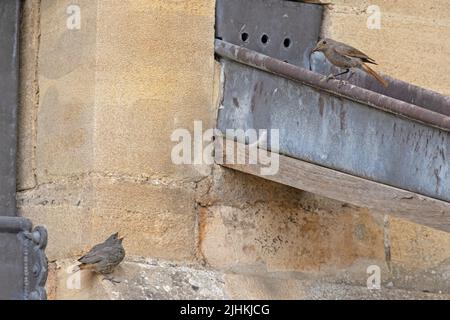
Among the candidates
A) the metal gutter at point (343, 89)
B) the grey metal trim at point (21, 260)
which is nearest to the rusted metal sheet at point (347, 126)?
the metal gutter at point (343, 89)

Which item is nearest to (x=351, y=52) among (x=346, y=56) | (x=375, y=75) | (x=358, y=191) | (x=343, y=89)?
(x=346, y=56)

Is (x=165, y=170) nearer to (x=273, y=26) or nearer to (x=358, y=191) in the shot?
(x=358, y=191)

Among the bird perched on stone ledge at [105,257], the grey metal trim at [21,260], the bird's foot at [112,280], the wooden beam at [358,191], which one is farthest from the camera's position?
the wooden beam at [358,191]

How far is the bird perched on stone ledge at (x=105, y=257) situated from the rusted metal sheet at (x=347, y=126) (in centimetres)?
95

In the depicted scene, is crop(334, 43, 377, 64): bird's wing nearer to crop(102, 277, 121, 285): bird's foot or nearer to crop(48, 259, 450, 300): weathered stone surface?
crop(48, 259, 450, 300): weathered stone surface

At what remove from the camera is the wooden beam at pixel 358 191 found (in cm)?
799

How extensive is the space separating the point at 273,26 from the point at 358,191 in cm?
129

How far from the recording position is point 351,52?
8641 millimetres

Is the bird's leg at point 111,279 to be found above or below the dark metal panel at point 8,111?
below

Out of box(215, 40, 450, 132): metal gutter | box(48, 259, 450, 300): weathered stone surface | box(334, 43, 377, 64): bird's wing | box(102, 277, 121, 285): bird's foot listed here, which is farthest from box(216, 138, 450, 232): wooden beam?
box(102, 277, 121, 285): bird's foot

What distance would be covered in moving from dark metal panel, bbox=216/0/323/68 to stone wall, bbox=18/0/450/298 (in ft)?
0.34

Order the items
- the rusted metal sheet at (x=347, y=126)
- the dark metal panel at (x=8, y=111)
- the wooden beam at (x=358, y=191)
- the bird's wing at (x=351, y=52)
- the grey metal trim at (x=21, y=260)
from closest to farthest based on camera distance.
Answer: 1. the grey metal trim at (x=21, y=260)
2. the wooden beam at (x=358, y=191)
3. the rusted metal sheet at (x=347, y=126)
4. the bird's wing at (x=351, y=52)
5. the dark metal panel at (x=8, y=111)

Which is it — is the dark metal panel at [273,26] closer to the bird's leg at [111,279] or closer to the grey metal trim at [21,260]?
the bird's leg at [111,279]

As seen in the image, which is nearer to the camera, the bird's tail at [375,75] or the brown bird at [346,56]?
the brown bird at [346,56]
